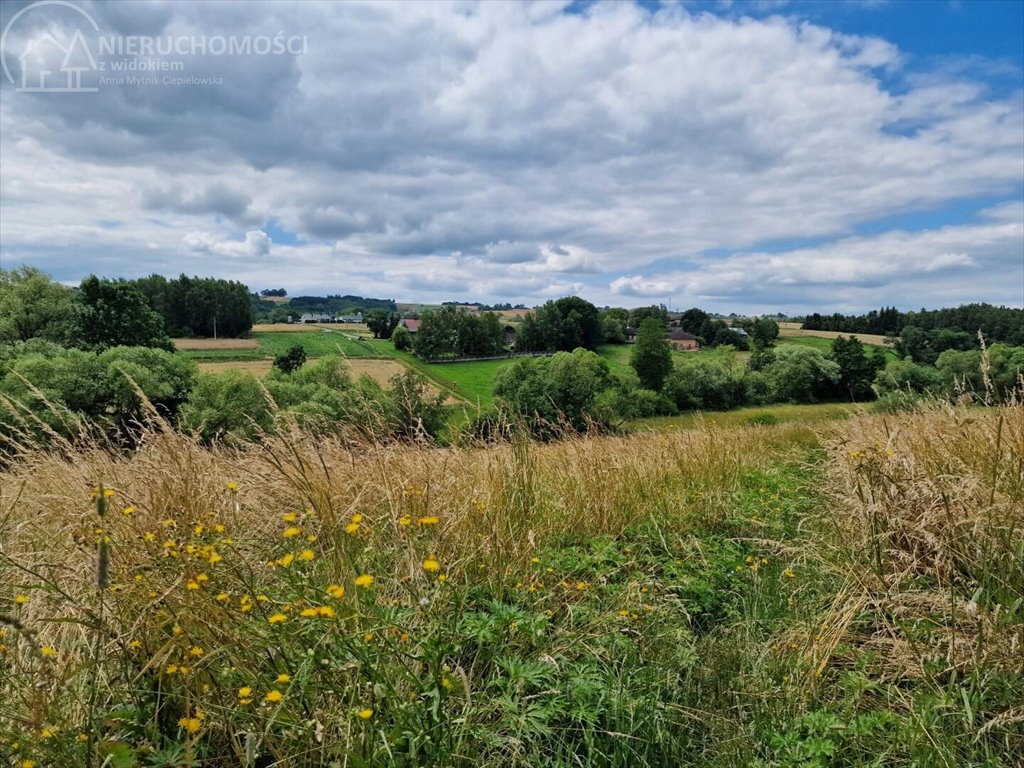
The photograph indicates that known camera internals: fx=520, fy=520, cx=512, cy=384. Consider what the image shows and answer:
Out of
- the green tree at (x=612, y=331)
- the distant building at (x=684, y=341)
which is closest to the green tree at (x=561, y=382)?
the green tree at (x=612, y=331)

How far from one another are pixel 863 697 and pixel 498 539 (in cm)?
197

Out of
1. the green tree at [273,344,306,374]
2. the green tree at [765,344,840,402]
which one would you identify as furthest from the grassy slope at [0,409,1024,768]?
the green tree at [765,344,840,402]

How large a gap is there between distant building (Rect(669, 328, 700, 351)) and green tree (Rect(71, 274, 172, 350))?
251 ft

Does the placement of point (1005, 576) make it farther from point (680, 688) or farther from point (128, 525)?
point (128, 525)

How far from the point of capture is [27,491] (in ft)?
13.7

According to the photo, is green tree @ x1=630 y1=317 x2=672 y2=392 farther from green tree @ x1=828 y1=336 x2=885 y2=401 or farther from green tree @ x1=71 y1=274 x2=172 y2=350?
green tree @ x1=71 y1=274 x2=172 y2=350

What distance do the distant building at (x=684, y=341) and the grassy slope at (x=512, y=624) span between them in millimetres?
92627

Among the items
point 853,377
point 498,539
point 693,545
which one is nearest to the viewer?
point 498,539

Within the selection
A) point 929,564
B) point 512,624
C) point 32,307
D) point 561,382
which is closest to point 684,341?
point 561,382

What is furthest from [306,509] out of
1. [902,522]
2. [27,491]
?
[902,522]

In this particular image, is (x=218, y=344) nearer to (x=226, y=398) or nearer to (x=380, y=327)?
(x=380, y=327)

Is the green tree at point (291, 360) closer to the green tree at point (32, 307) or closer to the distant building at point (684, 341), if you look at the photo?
the green tree at point (32, 307)

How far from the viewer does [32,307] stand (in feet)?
156

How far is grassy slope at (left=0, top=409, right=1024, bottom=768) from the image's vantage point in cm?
193
